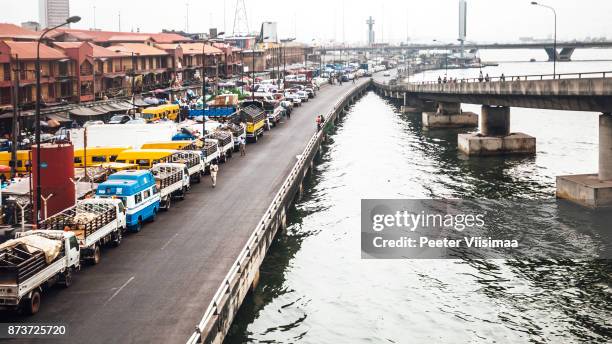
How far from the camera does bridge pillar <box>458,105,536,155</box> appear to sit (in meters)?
68.8

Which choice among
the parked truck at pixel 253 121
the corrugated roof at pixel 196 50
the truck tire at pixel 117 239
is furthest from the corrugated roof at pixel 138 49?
the truck tire at pixel 117 239

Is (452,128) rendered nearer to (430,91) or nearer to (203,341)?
(430,91)

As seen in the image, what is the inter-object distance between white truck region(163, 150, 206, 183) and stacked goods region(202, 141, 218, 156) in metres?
1.44

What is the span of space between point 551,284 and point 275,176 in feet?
66.7

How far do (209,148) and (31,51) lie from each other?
31.7 m

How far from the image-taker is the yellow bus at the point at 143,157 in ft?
144

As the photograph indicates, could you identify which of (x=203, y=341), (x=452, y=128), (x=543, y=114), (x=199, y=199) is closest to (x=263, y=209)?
(x=199, y=199)

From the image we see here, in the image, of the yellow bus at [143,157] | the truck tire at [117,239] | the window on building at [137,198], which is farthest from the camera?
the yellow bus at [143,157]

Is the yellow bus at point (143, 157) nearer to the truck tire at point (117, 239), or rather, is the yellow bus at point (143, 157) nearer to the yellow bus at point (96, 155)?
the yellow bus at point (96, 155)

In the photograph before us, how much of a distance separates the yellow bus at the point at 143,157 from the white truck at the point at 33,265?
59.3 ft

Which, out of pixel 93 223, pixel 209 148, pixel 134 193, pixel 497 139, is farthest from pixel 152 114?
pixel 93 223

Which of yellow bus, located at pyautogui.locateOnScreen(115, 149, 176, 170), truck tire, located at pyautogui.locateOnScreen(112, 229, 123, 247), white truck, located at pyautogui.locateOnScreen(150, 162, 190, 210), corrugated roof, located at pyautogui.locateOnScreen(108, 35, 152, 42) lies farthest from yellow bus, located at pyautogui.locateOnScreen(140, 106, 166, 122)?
corrugated roof, located at pyautogui.locateOnScreen(108, 35, 152, 42)

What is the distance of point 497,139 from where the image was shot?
6881cm

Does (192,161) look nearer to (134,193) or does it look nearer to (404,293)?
(134,193)
